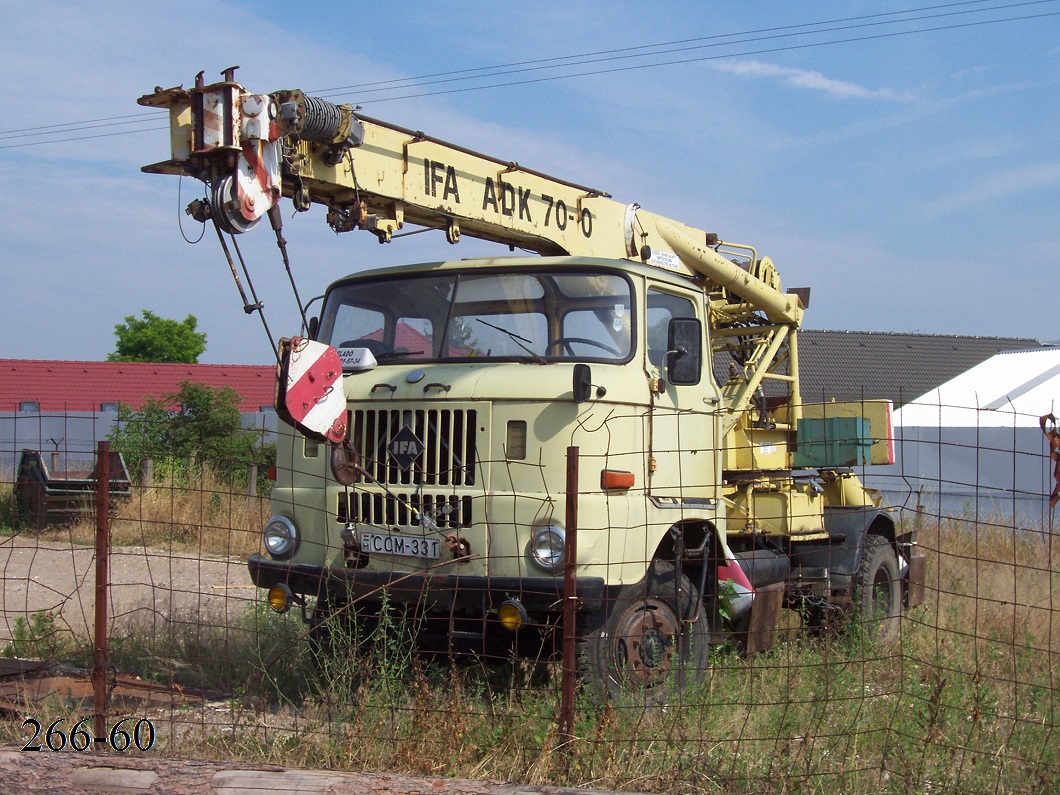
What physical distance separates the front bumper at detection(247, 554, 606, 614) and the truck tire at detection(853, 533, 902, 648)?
11.6 ft

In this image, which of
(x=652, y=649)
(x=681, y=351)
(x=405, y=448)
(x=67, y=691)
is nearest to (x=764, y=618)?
(x=652, y=649)

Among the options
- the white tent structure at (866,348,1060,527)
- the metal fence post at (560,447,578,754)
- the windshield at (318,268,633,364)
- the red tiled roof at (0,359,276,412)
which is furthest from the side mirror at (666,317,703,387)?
the red tiled roof at (0,359,276,412)

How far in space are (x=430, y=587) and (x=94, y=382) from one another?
35792mm

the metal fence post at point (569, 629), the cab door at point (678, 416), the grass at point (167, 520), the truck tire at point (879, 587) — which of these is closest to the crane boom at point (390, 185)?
the cab door at point (678, 416)

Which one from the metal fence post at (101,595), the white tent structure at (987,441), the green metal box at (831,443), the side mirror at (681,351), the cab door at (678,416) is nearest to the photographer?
the metal fence post at (101,595)

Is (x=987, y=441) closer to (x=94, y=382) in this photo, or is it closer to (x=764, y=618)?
(x=764, y=618)

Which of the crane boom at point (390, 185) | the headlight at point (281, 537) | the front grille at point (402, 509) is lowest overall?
the headlight at point (281, 537)

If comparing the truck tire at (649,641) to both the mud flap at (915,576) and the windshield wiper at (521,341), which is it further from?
the mud flap at (915,576)

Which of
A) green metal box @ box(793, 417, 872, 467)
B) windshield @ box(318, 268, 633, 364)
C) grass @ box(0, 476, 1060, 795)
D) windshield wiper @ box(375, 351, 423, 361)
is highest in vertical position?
windshield @ box(318, 268, 633, 364)

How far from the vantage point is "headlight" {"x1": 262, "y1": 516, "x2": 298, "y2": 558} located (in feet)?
19.8

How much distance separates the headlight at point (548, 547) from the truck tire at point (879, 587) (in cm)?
353

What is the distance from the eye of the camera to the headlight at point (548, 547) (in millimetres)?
5258

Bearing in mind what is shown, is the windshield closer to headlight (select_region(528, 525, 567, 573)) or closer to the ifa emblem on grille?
the ifa emblem on grille

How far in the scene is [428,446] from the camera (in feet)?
18.8
